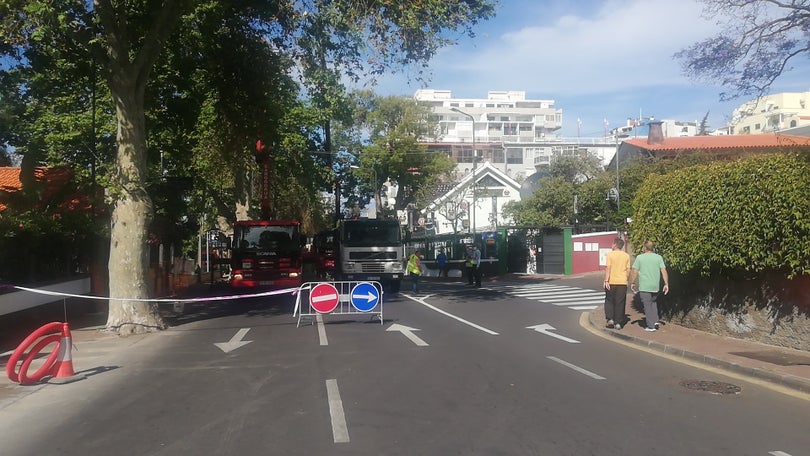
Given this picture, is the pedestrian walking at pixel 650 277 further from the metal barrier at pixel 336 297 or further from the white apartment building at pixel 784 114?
the white apartment building at pixel 784 114

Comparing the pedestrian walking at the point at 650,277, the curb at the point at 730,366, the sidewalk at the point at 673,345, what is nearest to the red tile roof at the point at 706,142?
the sidewalk at the point at 673,345

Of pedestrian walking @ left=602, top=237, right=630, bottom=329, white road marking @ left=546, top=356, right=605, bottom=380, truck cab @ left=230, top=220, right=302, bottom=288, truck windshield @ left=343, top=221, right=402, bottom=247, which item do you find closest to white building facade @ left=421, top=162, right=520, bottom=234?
truck windshield @ left=343, top=221, right=402, bottom=247

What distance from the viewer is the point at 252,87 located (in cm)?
1828

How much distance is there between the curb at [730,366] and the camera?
8.09m

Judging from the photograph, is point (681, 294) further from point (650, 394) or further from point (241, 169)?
point (241, 169)

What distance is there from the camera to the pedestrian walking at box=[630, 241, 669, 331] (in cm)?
1261

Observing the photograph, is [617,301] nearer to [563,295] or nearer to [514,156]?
[563,295]

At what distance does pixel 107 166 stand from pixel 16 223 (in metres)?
2.49

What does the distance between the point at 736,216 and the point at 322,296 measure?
807 centimetres

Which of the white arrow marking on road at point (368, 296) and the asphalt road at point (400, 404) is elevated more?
the white arrow marking on road at point (368, 296)

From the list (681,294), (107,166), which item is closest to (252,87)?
(107,166)

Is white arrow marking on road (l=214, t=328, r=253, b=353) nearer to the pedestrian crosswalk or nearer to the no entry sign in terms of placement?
the no entry sign

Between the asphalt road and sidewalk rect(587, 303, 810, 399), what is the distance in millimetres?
388

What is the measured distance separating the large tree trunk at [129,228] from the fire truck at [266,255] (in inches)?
277
